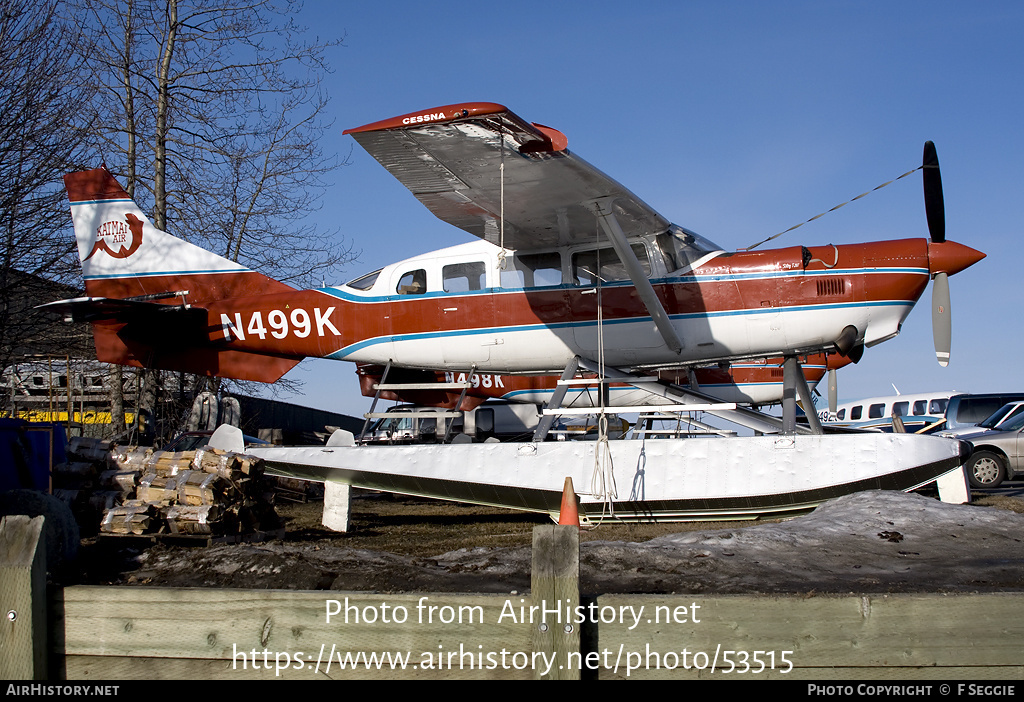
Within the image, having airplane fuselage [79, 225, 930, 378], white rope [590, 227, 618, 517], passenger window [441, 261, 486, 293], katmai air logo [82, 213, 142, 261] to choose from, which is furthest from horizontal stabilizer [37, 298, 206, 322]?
white rope [590, 227, 618, 517]

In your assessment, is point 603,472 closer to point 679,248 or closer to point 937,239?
point 679,248

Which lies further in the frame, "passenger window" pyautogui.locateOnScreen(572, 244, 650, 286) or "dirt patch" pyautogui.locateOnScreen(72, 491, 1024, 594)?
"passenger window" pyautogui.locateOnScreen(572, 244, 650, 286)

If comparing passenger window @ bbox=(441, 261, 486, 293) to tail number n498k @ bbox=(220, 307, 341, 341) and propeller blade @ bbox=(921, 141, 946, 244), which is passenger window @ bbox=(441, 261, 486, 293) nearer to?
tail number n498k @ bbox=(220, 307, 341, 341)

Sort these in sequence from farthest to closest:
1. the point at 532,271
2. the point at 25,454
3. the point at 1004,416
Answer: the point at 1004,416, the point at 532,271, the point at 25,454

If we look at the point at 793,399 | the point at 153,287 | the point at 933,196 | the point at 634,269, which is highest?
the point at 933,196

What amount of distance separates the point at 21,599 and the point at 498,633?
1.67 metres

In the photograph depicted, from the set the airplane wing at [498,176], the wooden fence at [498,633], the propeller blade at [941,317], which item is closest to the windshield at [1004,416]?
the propeller blade at [941,317]

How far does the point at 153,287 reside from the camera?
11766mm

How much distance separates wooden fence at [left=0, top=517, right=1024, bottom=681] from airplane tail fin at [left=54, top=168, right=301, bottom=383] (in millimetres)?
8296

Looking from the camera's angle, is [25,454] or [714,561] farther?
[25,454]

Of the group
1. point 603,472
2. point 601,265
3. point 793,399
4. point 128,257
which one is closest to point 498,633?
point 603,472

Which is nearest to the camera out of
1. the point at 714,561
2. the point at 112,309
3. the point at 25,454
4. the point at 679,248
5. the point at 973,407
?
the point at 714,561

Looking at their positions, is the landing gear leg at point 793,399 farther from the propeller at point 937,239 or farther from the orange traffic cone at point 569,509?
the orange traffic cone at point 569,509

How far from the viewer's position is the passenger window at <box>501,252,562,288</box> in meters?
9.90
